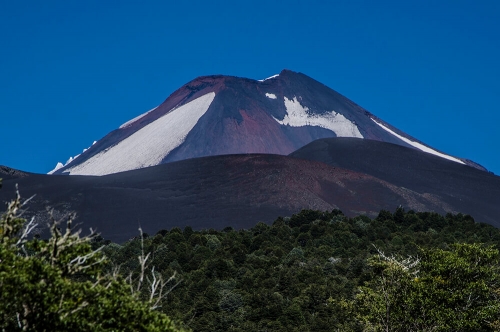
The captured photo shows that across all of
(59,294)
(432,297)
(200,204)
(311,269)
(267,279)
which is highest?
(200,204)

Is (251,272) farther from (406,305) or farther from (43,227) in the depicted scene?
(43,227)

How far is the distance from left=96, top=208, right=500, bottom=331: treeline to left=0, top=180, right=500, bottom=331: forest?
0.39 feet

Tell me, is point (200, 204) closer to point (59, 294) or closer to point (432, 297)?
point (432, 297)

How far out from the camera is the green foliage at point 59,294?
17172 mm

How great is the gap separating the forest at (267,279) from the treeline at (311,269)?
0.39ft

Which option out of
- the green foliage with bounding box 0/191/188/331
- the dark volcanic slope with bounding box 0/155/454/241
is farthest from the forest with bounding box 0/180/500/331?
the dark volcanic slope with bounding box 0/155/454/241

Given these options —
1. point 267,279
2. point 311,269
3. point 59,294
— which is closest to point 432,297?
point 59,294

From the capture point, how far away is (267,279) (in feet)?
258

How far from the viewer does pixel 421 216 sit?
135 meters

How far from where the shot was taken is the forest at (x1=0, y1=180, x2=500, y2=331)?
58.6 ft

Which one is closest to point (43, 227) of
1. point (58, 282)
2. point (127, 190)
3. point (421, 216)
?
point (127, 190)

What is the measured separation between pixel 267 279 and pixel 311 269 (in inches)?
272

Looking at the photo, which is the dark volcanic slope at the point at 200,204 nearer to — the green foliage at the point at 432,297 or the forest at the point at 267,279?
the forest at the point at 267,279

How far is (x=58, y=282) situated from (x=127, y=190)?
184m
